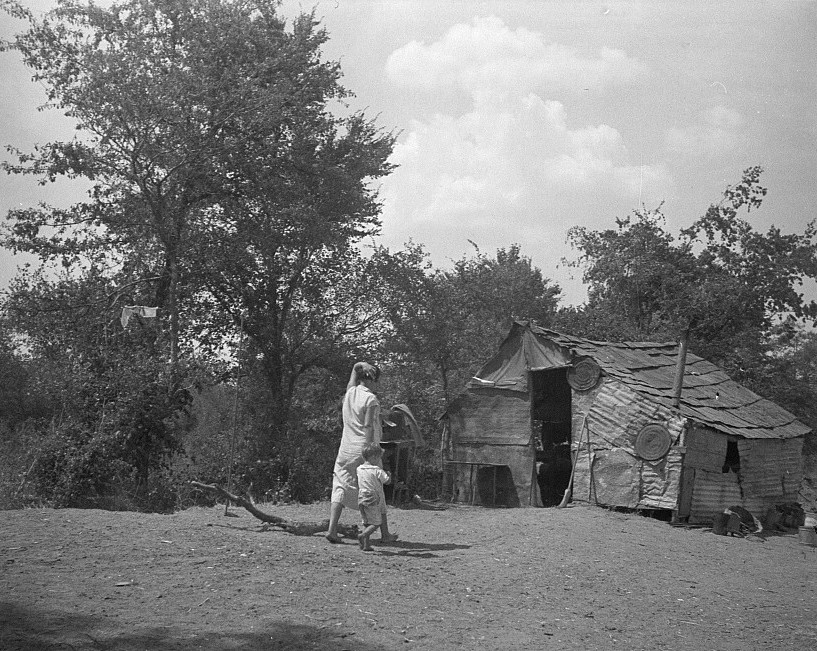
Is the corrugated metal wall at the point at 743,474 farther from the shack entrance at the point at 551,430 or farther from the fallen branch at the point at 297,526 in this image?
the fallen branch at the point at 297,526

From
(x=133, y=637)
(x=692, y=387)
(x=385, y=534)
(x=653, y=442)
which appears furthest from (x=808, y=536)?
(x=133, y=637)

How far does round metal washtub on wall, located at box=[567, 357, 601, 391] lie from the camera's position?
15.9 meters

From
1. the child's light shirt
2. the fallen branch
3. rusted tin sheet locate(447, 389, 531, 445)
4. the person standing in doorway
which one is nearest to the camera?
the child's light shirt

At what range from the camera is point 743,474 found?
16578mm

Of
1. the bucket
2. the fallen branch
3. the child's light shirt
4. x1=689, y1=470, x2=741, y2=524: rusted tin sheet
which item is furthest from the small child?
the bucket

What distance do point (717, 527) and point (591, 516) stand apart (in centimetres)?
246

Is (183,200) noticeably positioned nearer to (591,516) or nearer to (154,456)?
(154,456)

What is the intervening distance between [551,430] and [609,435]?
314 cm

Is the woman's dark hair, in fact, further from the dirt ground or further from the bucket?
the bucket

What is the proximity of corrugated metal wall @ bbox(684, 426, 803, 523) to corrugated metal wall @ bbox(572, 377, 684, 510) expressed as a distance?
0.45 metres

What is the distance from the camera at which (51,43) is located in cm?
1905

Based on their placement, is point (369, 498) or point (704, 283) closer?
point (369, 498)

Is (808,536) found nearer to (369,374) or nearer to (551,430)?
(551,430)

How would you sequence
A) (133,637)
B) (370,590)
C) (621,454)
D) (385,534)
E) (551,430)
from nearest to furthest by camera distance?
(133,637), (370,590), (385,534), (621,454), (551,430)
